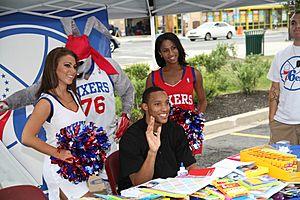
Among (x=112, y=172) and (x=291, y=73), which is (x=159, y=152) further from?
(x=291, y=73)

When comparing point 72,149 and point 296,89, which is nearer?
point 72,149

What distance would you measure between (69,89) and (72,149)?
1.58 feet

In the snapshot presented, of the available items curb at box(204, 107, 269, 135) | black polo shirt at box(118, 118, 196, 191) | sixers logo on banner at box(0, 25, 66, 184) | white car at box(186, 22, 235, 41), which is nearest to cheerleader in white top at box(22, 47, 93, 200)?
black polo shirt at box(118, 118, 196, 191)

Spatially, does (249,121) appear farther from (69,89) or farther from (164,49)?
(69,89)

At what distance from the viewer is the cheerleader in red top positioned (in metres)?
3.83

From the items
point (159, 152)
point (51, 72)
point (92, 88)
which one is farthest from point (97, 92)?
point (159, 152)

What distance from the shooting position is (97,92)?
12.3 ft

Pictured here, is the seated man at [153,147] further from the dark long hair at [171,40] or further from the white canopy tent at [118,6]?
the white canopy tent at [118,6]

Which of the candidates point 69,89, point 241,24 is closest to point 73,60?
point 69,89

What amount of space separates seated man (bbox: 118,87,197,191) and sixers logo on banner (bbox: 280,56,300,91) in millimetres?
1301

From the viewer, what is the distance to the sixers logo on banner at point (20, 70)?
4.57m

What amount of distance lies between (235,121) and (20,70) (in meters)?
4.45

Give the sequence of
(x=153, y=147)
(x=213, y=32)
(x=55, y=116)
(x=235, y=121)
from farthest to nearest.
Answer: (x=213, y=32) < (x=235, y=121) < (x=55, y=116) < (x=153, y=147)

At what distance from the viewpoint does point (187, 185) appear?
2.49 meters
